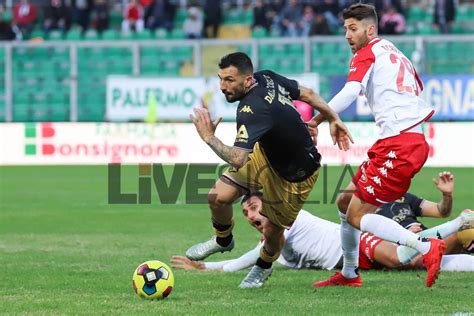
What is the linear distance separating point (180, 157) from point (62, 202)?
22.3 feet

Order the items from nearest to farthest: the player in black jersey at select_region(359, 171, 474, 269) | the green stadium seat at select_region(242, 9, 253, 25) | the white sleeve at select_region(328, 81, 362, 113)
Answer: the white sleeve at select_region(328, 81, 362, 113)
the player in black jersey at select_region(359, 171, 474, 269)
the green stadium seat at select_region(242, 9, 253, 25)

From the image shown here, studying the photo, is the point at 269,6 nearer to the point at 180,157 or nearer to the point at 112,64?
the point at 112,64

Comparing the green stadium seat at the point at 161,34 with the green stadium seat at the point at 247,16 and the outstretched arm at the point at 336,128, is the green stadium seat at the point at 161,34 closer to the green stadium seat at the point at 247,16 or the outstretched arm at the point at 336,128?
the green stadium seat at the point at 247,16

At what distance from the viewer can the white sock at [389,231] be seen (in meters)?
7.98

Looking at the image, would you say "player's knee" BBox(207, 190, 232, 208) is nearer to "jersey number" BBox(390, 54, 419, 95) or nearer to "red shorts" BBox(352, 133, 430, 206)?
"red shorts" BBox(352, 133, 430, 206)

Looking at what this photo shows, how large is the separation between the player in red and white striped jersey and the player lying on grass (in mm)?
779

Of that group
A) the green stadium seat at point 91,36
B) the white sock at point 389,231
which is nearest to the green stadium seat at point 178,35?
the green stadium seat at point 91,36

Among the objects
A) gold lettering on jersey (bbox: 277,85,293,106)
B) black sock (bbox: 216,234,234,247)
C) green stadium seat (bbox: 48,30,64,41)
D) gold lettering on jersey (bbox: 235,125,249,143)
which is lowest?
black sock (bbox: 216,234,234,247)

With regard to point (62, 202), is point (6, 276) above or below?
above

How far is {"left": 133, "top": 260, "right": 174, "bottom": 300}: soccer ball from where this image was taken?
7816 millimetres

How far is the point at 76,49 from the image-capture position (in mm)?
25406

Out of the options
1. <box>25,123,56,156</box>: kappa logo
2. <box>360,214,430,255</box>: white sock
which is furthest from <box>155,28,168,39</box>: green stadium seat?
<box>360,214,430,255</box>: white sock

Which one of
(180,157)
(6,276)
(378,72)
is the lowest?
(180,157)

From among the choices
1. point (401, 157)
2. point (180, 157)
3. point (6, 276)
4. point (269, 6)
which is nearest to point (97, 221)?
point (6, 276)
